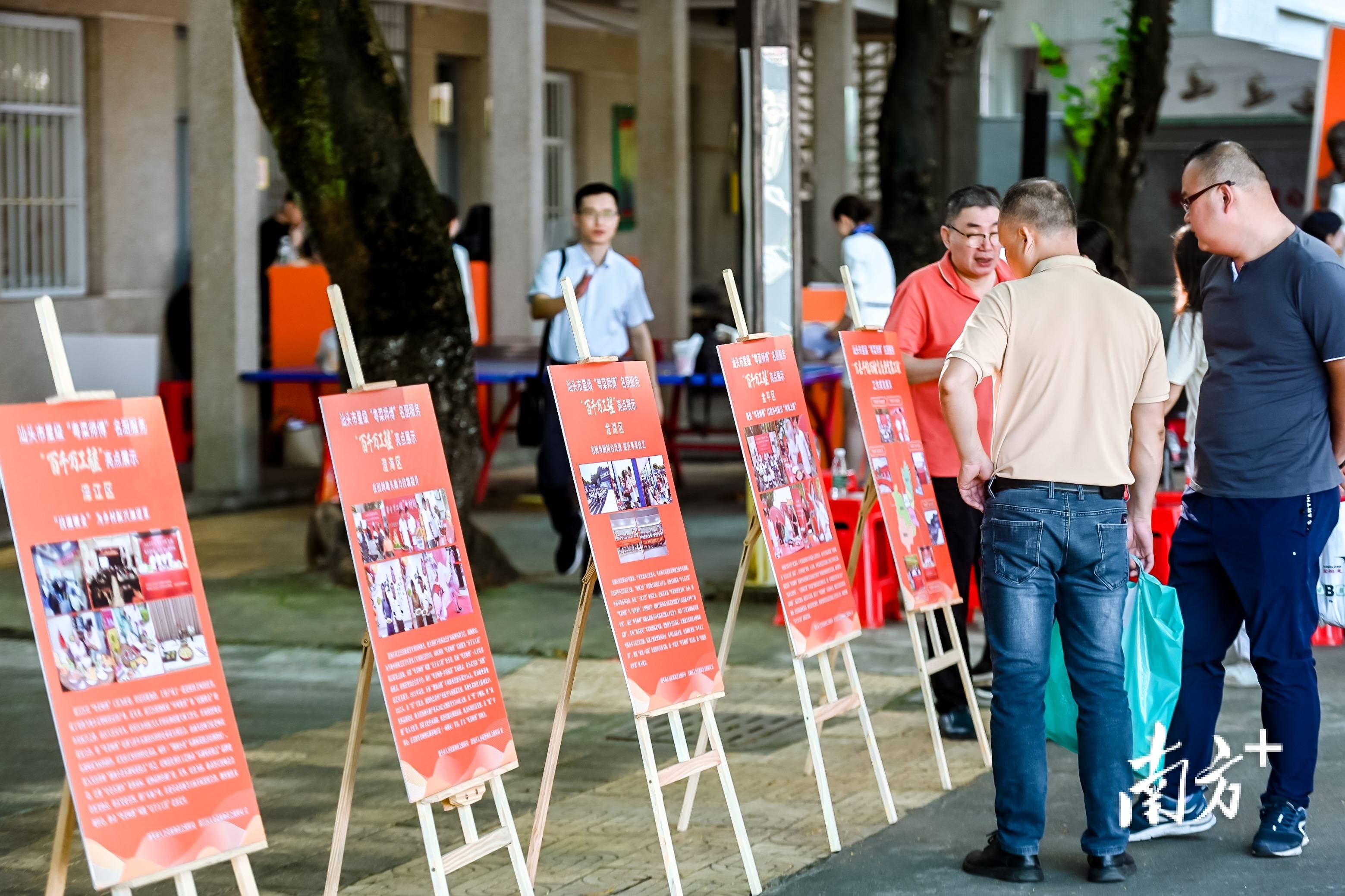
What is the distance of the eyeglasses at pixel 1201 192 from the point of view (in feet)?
16.3

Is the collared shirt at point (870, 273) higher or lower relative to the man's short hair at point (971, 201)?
lower

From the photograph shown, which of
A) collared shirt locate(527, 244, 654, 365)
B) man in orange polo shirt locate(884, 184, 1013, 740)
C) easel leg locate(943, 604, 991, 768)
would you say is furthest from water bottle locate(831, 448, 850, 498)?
easel leg locate(943, 604, 991, 768)

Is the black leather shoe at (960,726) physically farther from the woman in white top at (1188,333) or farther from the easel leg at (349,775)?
the easel leg at (349,775)

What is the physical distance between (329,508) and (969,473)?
5.24 metres

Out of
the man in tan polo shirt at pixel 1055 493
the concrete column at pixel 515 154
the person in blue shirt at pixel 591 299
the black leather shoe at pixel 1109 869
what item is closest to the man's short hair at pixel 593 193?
the person in blue shirt at pixel 591 299

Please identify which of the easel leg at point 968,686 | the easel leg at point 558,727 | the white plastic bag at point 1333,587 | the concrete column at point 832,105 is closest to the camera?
the easel leg at point 558,727

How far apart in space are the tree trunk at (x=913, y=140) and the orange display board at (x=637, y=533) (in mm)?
8192

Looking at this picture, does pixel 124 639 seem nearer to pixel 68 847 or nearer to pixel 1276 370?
pixel 68 847

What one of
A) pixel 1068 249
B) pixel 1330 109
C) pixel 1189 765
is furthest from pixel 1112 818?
pixel 1330 109

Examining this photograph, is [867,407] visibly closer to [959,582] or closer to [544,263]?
[959,582]

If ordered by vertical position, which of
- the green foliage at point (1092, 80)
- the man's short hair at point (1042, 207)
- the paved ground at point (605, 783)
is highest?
the green foliage at point (1092, 80)

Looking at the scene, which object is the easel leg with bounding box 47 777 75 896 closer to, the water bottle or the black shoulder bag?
the water bottle

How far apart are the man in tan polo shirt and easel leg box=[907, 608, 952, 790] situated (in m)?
0.83

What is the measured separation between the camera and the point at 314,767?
6188 mm
